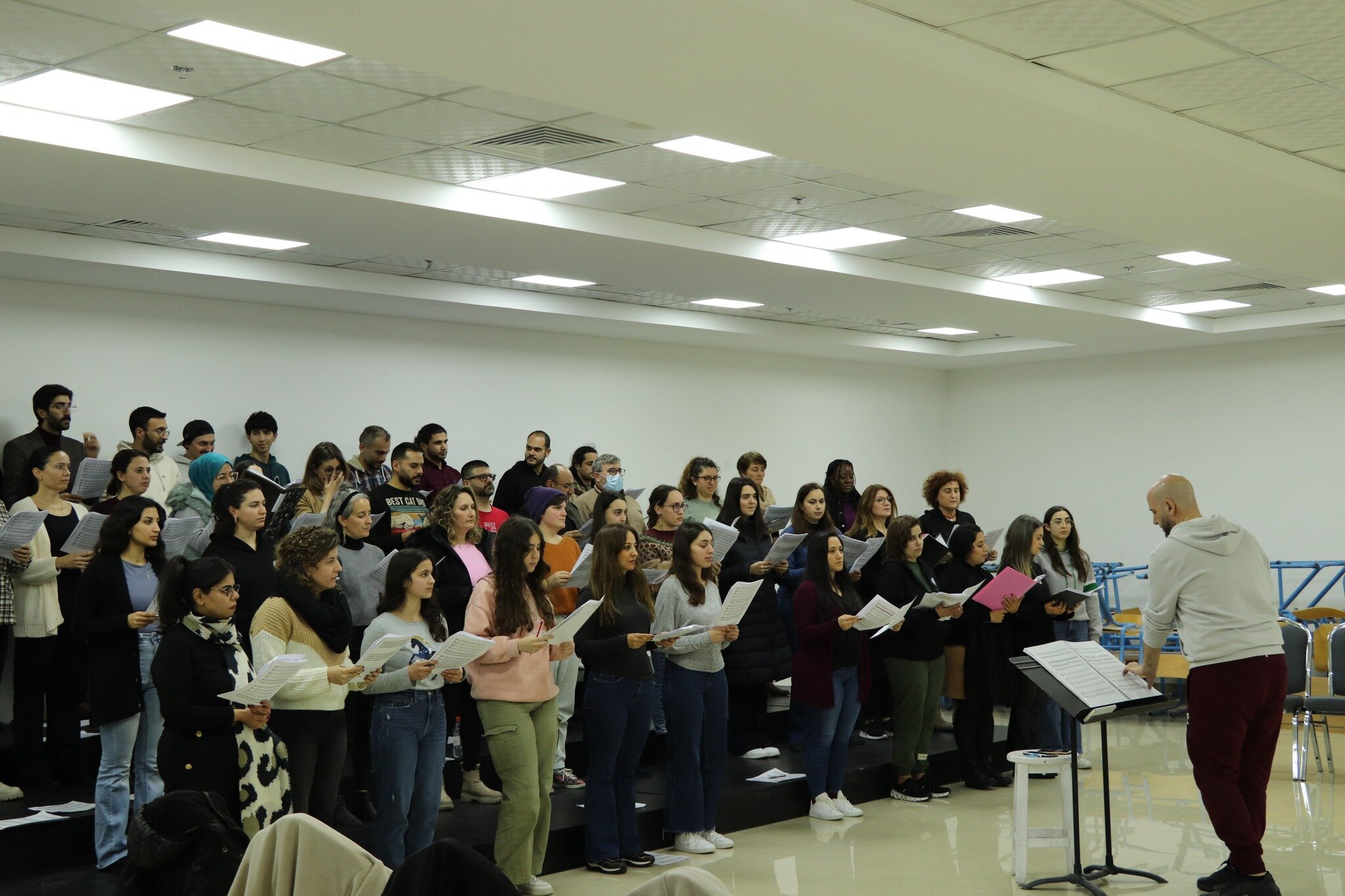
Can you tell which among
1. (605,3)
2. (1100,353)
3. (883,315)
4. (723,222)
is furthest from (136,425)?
(1100,353)

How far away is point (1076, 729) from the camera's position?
605 cm

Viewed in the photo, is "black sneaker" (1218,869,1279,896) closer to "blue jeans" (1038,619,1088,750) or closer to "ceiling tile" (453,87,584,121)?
"blue jeans" (1038,619,1088,750)

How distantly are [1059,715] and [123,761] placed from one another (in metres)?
5.49

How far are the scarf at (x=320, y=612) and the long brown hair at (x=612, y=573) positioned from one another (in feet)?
4.43

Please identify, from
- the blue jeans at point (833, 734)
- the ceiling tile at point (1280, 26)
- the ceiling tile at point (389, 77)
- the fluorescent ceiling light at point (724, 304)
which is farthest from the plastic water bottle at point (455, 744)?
the fluorescent ceiling light at point (724, 304)

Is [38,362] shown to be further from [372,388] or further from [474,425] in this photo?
[474,425]

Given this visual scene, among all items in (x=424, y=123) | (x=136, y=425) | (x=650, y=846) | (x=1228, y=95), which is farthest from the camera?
(x=136, y=425)

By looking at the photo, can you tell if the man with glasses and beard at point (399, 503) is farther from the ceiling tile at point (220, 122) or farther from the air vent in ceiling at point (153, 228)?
the air vent in ceiling at point (153, 228)

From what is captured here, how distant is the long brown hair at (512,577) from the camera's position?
547 centimetres

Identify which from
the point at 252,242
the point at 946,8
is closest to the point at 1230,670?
the point at 946,8

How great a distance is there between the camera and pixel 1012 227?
8484 millimetres

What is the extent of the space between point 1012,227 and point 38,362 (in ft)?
22.1

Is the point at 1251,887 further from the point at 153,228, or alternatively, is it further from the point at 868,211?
the point at 153,228

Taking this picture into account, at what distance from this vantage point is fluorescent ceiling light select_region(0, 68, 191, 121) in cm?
546
